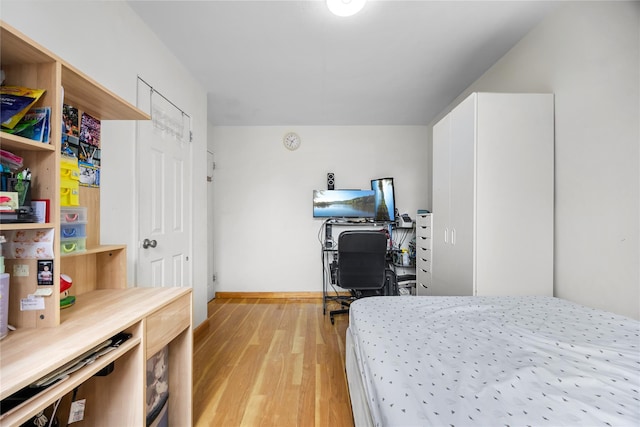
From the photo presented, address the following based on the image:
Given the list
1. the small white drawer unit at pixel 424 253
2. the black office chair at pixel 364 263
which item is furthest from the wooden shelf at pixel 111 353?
the small white drawer unit at pixel 424 253

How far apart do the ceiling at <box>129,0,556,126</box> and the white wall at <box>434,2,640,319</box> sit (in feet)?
1.13

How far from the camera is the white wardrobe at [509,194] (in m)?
1.72

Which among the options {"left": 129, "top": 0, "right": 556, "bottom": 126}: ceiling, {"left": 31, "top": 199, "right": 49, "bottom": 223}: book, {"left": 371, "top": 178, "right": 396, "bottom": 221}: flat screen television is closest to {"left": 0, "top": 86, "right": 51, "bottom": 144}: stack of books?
{"left": 31, "top": 199, "right": 49, "bottom": 223}: book

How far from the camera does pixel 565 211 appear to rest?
5.37ft

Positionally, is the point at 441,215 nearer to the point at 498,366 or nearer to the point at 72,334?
the point at 498,366

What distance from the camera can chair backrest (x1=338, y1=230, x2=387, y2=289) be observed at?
280cm

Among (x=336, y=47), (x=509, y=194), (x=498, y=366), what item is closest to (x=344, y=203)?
(x=336, y=47)

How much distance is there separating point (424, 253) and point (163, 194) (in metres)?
2.50

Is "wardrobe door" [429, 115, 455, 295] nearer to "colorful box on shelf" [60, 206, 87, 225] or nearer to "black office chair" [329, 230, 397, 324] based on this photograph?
"black office chair" [329, 230, 397, 324]

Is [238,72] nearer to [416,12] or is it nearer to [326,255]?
[416,12]

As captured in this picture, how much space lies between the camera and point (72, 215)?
3.66 feet

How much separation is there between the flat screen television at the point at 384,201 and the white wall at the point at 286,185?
19 cm

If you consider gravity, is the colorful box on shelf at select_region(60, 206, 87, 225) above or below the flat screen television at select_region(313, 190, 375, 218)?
below

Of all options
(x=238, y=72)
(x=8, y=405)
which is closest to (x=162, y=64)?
(x=238, y=72)
